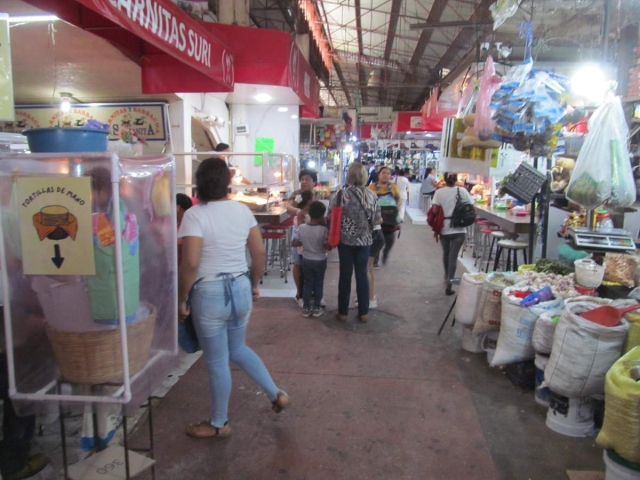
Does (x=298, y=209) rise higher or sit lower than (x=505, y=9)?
lower

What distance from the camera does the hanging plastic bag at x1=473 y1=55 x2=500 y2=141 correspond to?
13.9 feet

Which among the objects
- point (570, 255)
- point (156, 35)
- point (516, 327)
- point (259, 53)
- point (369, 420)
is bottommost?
point (369, 420)

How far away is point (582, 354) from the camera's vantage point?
9.39ft

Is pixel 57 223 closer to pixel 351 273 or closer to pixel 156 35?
pixel 156 35

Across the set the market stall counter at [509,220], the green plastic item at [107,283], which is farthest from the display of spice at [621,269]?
the green plastic item at [107,283]

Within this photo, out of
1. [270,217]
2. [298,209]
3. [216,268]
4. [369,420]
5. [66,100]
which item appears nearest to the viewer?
[216,268]

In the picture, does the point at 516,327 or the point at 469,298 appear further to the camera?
the point at 469,298

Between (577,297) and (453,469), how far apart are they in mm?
1547

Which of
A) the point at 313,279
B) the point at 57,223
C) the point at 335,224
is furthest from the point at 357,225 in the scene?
the point at 57,223

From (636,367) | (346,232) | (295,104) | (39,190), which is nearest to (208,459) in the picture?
(39,190)

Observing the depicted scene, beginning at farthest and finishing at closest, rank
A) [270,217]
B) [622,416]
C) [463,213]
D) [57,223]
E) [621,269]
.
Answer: [270,217], [463,213], [621,269], [622,416], [57,223]

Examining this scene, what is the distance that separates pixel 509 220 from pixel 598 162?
2.85 meters

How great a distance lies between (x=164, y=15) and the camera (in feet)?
12.4

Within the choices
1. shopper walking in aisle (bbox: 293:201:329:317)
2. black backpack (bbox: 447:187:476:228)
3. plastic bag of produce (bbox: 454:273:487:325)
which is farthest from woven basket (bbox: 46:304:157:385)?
black backpack (bbox: 447:187:476:228)
